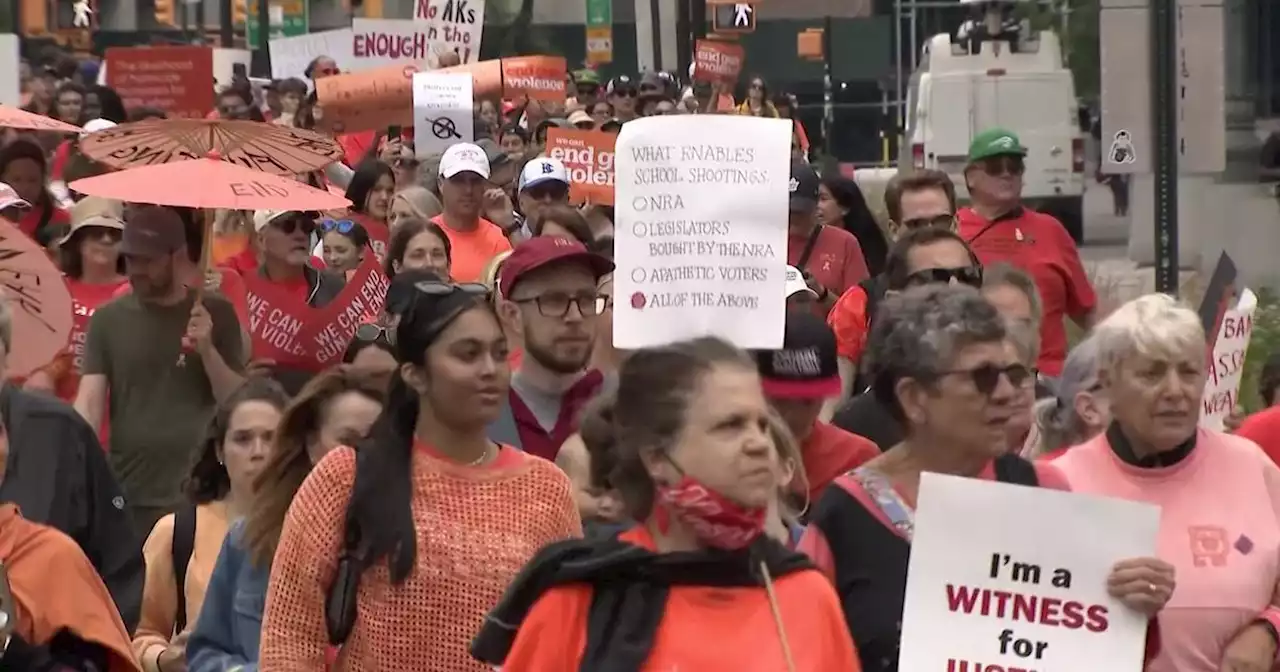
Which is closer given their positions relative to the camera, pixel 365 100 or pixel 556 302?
pixel 556 302

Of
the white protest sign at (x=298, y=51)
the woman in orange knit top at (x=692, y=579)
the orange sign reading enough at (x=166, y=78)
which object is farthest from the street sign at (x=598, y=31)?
the woman in orange knit top at (x=692, y=579)

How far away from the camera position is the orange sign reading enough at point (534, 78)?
22.1 meters

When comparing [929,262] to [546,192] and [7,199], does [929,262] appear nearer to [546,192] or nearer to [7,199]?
[7,199]

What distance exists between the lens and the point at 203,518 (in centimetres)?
631

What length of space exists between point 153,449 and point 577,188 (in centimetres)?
515

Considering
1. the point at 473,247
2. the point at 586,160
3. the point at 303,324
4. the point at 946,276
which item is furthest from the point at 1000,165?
the point at 586,160

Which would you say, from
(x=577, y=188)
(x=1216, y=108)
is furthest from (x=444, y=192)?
(x=1216, y=108)

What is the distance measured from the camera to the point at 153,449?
840cm

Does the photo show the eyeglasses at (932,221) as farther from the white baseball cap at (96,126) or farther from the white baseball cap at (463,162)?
the white baseball cap at (96,126)

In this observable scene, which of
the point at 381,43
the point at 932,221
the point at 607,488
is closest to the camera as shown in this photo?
the point at 607,488

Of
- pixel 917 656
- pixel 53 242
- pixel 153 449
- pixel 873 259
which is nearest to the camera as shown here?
pixel 917 656

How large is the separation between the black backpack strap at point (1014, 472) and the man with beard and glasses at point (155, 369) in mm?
4129

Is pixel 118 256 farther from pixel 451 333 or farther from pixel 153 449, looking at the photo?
pixel 451 333

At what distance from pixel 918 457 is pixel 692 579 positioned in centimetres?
92
